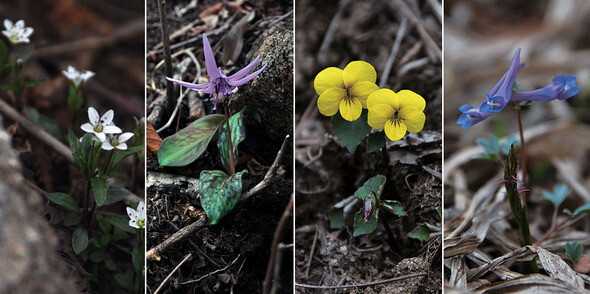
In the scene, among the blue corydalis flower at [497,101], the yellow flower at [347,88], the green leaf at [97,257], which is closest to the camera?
the blue corydalis flower at [497,101]

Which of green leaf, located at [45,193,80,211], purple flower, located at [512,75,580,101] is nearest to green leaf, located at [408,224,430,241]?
purple flower, located at [512,75,580,101]

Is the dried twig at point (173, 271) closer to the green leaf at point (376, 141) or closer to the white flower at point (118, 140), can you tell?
the white flower at point (118, 140)

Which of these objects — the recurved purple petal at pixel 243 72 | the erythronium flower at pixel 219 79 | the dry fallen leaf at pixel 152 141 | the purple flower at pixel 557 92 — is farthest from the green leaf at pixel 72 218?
the purple flower at pixel 557 92

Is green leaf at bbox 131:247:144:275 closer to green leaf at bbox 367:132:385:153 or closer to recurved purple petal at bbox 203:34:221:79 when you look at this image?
recurved purple petal at bbox 203:34:221:79

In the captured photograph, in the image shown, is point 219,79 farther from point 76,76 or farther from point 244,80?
point 76,76

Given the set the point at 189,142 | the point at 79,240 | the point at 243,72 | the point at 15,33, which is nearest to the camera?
the point at 243,72

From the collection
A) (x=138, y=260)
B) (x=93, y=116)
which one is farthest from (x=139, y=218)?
(x=93, y=116)

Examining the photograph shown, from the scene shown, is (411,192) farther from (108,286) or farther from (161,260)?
(108,286)
